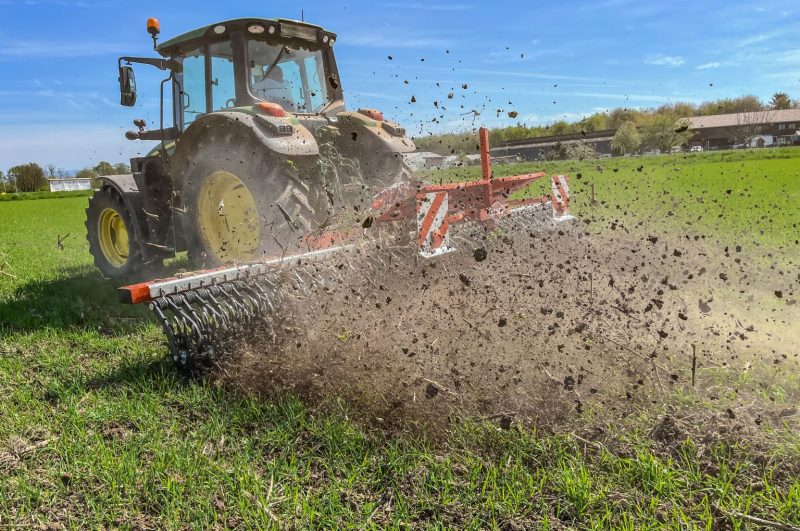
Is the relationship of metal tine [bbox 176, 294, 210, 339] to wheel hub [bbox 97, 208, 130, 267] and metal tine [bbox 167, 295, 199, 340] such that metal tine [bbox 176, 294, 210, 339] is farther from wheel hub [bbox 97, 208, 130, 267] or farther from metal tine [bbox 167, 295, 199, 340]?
wheel hub [bbox 97, 208, 130, 267]

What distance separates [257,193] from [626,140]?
63.2 m

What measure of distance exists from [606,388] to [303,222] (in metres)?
2.25

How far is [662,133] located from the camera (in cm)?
6044

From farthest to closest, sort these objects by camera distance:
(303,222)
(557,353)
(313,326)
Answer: (303,222) < (313,326) < (557,353)

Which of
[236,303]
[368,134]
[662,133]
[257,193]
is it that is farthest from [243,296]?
[662,133]

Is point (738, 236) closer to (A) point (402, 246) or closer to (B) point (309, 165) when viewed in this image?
(A) point (402, 246)

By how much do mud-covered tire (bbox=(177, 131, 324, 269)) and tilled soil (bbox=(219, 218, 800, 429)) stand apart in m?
0.51

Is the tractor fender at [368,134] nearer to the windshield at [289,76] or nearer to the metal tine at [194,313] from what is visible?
the windshield at [289,76]

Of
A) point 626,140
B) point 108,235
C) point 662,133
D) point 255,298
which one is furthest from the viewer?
point 626,140

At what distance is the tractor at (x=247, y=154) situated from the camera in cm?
414

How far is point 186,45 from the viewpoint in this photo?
5.03 meters

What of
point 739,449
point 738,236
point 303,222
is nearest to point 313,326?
point 303,222

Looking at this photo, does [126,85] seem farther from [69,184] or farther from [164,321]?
[69,184]

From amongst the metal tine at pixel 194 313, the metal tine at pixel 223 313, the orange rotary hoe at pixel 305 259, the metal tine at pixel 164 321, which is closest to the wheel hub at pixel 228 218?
the orange rotary hoe at pixel 305 259
